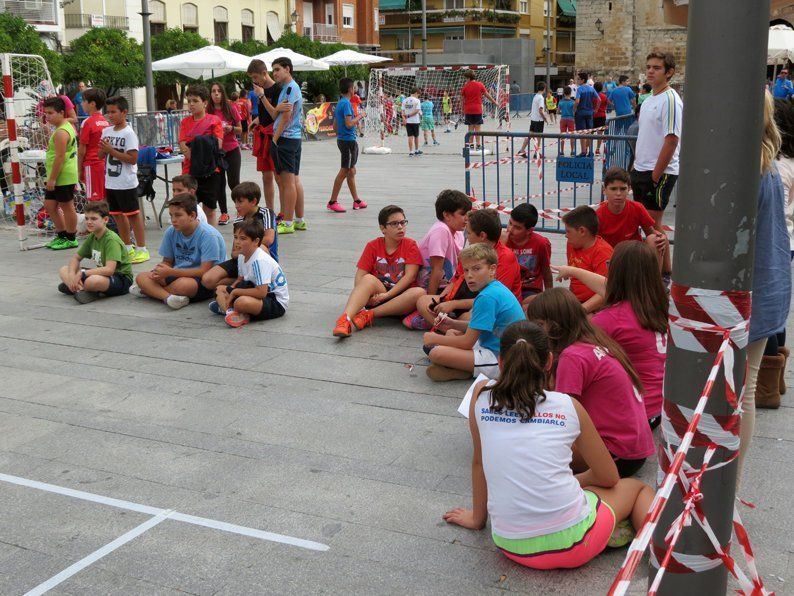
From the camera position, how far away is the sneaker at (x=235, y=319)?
7191mm

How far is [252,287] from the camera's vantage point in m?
7.30

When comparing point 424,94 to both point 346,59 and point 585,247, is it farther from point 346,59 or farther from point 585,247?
point 585,247

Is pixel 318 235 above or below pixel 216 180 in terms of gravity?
below

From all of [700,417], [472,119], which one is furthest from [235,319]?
[472,119]

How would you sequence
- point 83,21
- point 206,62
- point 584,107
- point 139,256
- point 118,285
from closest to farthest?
point 118,285, point 139,256, point 584,107, point 206,62, point 83,21

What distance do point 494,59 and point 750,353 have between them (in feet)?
226

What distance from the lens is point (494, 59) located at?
70312 mm

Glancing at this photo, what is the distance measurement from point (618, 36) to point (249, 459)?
64819 millimetres

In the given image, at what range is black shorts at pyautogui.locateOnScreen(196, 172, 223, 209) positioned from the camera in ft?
34.5

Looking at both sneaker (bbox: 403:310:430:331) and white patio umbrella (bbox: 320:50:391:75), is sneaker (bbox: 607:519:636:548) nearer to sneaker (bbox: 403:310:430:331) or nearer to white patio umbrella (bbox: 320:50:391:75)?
sneaker (bbox: 403:310:430:331)

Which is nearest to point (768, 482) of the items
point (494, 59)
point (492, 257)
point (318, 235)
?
point (492, 257)

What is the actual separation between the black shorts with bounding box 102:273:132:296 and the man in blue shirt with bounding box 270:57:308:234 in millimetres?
2983

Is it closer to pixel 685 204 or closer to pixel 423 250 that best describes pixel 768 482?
pixel 685 204

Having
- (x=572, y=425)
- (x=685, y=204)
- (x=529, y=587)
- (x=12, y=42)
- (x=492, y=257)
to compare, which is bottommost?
(x=529, y=587)
